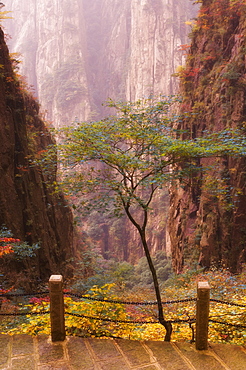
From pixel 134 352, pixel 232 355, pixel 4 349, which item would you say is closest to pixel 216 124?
pixel 232 355

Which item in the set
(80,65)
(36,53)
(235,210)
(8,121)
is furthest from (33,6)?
(235,210)

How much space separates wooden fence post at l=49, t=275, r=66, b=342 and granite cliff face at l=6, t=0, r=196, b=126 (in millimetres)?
39765

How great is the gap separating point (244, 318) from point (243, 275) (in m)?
4.21

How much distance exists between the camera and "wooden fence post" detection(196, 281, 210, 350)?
370 cm

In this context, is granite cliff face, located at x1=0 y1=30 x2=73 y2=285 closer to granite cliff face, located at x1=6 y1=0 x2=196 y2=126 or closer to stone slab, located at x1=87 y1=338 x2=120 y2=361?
stone slab, located at x1=87 y1=338 x2=120 y2=361

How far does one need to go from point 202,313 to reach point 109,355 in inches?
55.8

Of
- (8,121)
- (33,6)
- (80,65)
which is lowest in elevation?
(8,121)

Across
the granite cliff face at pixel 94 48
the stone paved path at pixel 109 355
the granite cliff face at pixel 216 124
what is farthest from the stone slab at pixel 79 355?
the granite cliff face at pixel 94 48

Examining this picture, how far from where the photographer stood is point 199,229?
13438 millimetres

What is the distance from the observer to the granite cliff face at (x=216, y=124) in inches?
455

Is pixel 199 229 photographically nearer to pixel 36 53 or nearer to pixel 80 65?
pixel 80 65

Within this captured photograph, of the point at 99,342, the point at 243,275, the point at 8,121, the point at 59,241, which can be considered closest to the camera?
the point at 99,342

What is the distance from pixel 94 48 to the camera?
182 feet

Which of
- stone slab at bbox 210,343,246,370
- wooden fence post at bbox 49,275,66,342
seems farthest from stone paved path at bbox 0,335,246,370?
wooden fence post at bbox 49,275,66,342
